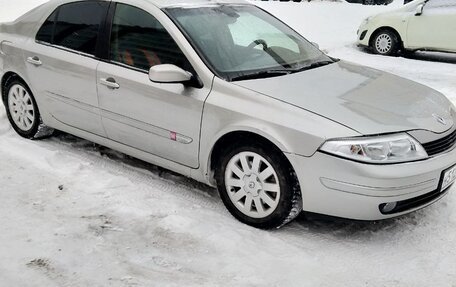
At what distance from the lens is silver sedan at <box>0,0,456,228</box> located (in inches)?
128

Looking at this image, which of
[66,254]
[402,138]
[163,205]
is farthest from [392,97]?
[66,254]

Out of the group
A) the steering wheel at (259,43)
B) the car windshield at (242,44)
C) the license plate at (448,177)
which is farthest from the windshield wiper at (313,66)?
the license plate at (448,177)

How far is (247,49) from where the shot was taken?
13.4ft

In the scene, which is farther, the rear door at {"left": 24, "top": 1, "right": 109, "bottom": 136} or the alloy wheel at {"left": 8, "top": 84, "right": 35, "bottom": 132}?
the alloy wheel at {"left": 8, "top": 84, "right": 35, "bottom": 132}

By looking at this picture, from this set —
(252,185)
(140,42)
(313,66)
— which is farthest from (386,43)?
(252,185)

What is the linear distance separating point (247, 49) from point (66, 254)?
199 cm

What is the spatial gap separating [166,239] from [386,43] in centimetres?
794

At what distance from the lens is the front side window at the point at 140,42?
13.0ft

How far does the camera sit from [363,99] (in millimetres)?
3607

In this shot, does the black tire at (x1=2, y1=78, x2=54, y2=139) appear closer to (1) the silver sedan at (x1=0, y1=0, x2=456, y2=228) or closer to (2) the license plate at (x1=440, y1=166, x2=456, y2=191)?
(1) the silver sedan at (x1=0, y1=0, x2=456, y2=228)

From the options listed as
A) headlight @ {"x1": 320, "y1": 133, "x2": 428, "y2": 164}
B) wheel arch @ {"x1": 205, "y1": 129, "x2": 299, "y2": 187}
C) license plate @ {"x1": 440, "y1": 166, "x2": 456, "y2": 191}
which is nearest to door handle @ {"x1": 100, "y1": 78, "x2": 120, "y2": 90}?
wheel arch @ {"x1": 205, "y1": 129, "x2": 299, "y2": 187}

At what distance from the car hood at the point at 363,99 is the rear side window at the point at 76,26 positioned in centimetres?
150

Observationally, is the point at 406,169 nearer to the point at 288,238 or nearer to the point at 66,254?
the point at 288,238

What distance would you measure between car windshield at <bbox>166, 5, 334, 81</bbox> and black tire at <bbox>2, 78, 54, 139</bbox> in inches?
70.9
